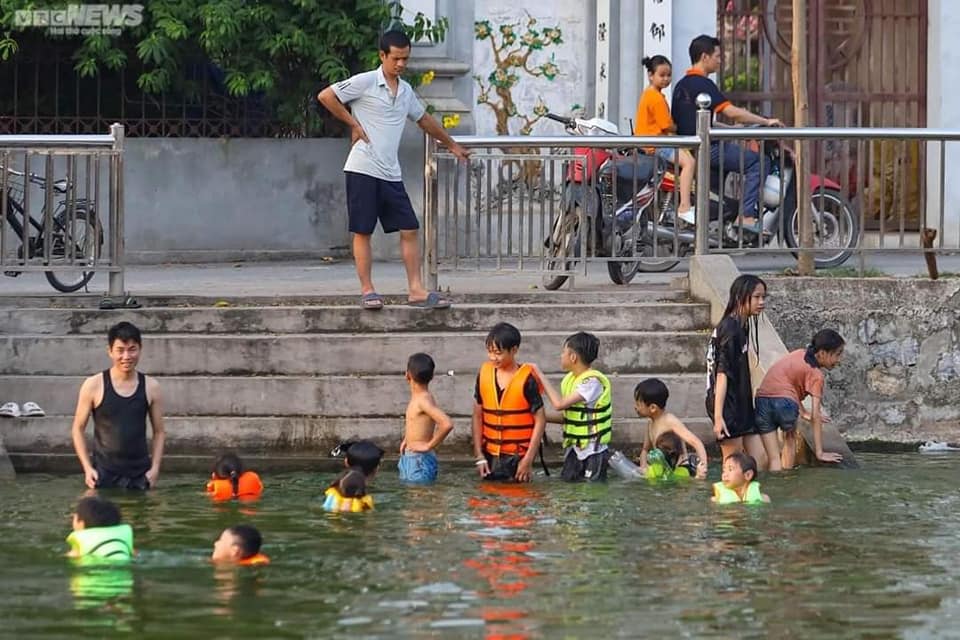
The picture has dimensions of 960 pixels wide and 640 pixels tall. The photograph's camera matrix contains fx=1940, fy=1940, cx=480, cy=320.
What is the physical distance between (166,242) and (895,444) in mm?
7749

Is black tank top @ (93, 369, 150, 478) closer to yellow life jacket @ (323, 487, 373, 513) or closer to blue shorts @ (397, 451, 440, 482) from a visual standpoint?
yellow life jacket @ (323, 487, 373, 513)

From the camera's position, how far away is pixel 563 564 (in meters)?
9.42

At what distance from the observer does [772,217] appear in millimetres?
14969

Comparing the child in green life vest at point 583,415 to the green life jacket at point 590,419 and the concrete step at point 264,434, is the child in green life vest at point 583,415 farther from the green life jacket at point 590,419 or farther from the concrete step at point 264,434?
the concrete step at point 264,434

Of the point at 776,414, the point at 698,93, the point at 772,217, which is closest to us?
the point at 776,414

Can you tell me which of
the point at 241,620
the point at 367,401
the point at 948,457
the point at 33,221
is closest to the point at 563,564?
the point at 241,620

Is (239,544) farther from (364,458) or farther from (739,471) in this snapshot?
(739,471)

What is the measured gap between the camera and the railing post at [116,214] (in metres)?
13.7

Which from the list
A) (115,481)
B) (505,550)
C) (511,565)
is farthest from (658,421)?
(115,481)

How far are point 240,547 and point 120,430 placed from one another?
8.14 feet

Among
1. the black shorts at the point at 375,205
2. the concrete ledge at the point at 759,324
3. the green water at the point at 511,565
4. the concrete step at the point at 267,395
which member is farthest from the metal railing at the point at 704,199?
the green water at the point at 511,565

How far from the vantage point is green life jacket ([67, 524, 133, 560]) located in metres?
9.36

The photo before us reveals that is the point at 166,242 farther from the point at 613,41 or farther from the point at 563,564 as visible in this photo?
the point at 563,564

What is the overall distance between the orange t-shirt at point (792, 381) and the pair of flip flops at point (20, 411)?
4.81m
